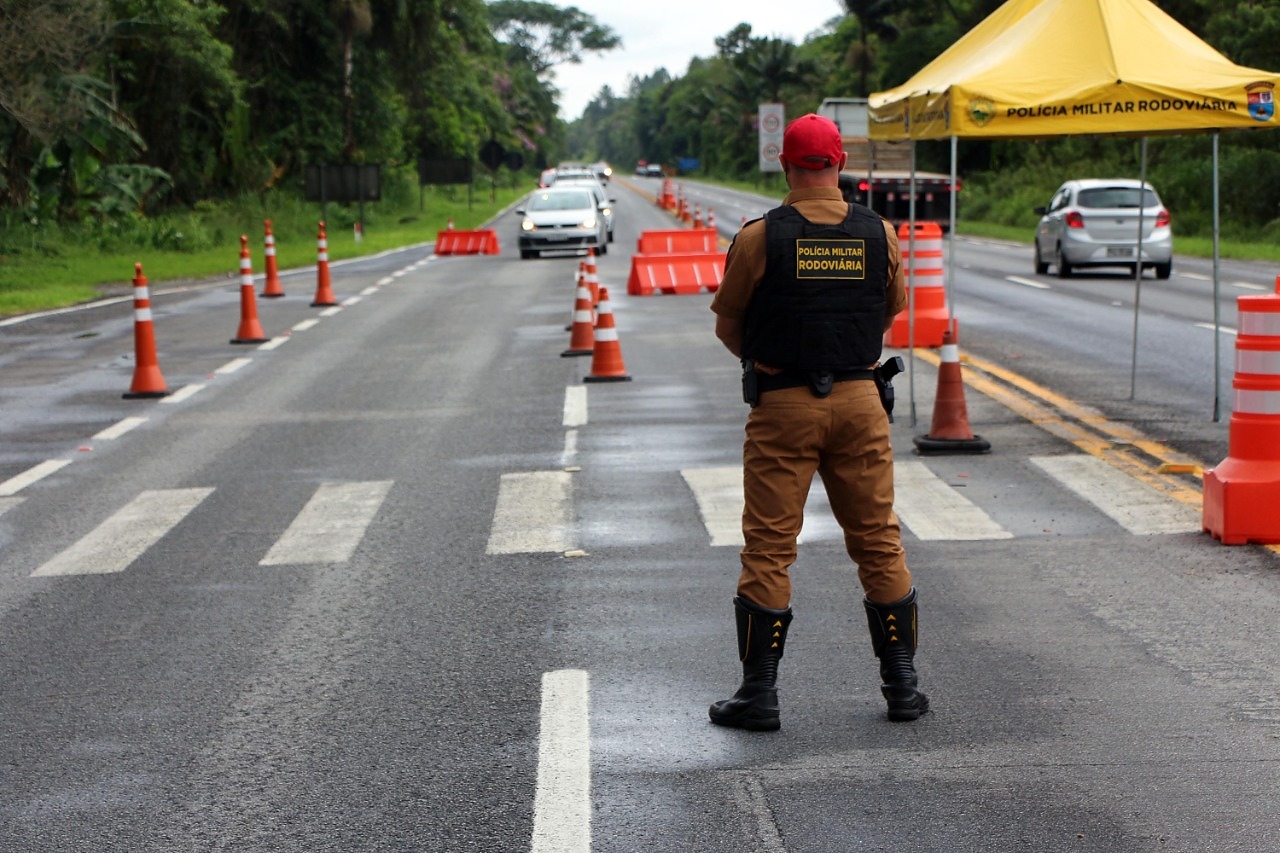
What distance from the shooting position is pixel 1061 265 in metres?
27.6

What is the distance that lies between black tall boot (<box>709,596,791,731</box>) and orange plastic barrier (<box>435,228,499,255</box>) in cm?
A: 3450

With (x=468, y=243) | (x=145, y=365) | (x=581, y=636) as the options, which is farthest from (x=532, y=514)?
(x=468, y=243)

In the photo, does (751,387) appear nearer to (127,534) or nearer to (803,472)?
(803,472)

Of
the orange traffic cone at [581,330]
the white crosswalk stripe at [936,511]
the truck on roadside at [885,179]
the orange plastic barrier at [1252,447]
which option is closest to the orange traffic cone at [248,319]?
the orange traffic cone at [581,330]

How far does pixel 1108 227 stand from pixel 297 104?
32.2m

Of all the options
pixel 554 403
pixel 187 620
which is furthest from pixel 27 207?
pixel 187 620

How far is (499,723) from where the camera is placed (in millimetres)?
5562

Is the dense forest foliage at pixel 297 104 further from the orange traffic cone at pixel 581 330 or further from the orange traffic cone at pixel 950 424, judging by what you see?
the orange traffic cone at pixel 950 424

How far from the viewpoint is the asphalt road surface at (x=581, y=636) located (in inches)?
187

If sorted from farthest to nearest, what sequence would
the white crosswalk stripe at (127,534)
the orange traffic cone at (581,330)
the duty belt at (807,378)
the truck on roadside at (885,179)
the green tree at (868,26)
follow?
the green tree at (868,26), the truck on roadside at (885,179), the orange traffic cone at (581,330), the white crosswalk stripe at (127,534), the duty belt at (807,378)

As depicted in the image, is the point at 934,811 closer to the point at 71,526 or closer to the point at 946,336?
the point at 71,526

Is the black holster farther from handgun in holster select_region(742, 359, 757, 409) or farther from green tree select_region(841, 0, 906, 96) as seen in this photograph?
green tree select_region(841, 0, 906, 96)

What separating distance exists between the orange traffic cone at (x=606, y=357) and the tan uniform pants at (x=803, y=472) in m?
9.24

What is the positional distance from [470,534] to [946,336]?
365 cm
